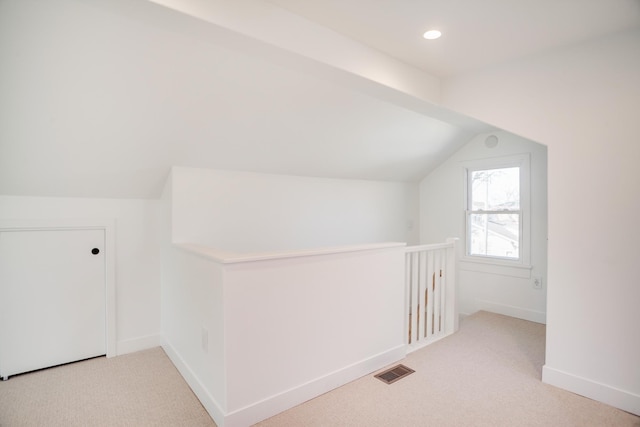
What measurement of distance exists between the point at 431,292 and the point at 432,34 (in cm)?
242

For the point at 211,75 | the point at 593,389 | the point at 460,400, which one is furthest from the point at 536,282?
the point at 211,75

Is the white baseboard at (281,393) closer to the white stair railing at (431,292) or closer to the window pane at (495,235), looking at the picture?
the white stair railing at (431,292)

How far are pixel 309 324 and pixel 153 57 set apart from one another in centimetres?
204

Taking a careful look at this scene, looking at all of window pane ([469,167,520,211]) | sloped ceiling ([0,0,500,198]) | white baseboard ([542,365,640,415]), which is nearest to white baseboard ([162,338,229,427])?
sloped ceiling ([0,0,500,198])

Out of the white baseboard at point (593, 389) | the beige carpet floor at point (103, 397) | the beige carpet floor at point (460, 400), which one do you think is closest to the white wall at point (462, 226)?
the beige carpet floor at point (460, 400)

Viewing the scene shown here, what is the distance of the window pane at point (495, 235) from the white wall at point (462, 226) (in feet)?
0.56

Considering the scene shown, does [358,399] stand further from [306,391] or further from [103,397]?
[103,397]

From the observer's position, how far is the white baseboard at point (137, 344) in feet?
10.4

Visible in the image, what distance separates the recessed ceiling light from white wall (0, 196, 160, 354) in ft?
9.37

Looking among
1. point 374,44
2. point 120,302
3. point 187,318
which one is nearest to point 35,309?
point 120,302

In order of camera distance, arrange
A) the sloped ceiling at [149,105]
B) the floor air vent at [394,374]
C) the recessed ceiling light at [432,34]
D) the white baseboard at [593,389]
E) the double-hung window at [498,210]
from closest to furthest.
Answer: the sloped ceiling at [149,105], the white baseboard at [593,389], the recessed ceiling light at [432,34], the floor air vent at [394,374], the double-hung window at [498,210]

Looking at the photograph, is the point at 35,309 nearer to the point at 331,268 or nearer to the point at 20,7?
the point at 20,7

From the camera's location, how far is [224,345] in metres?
2.02

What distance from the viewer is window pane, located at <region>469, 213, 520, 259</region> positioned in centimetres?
428
